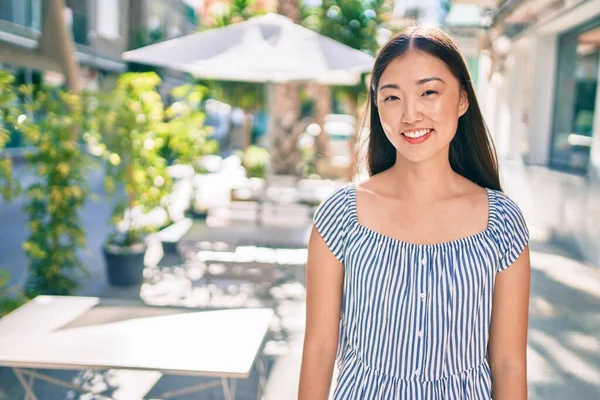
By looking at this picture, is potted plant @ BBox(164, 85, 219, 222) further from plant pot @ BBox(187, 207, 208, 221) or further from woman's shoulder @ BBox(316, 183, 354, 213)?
woman's shoulder @ BBox(316, 183, 354, 213)

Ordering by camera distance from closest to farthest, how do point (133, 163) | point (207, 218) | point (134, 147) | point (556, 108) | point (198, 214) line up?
point (134, 147) < point (133, 163) < point (207, 218) < point (198, 214) < point (556, 108)

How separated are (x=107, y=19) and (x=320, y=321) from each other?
29462mm

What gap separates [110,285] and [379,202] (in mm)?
5322

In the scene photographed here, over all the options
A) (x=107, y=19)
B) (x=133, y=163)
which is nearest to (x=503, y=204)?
(x=133, y=163)

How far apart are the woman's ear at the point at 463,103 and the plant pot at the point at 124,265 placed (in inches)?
203

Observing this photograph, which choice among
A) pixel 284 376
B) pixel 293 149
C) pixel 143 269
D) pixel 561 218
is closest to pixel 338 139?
pixel 293 149

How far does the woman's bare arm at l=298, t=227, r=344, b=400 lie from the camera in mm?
1441

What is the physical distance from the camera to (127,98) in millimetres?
6047

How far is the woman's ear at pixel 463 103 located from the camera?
1.50 meters

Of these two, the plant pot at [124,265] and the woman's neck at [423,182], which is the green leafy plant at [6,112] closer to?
the plant pot at [124,265]

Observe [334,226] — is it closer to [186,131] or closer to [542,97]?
[186,131]

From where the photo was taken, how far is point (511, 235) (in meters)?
1.45

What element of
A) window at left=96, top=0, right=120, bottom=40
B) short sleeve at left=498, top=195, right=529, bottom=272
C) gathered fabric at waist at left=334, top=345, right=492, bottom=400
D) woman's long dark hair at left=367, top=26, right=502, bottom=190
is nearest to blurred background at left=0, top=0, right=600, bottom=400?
woman's long dark hair at left=367, top=26, right=502, bottom=190

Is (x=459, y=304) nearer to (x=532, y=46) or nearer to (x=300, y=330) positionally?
(x=300, y=330)
